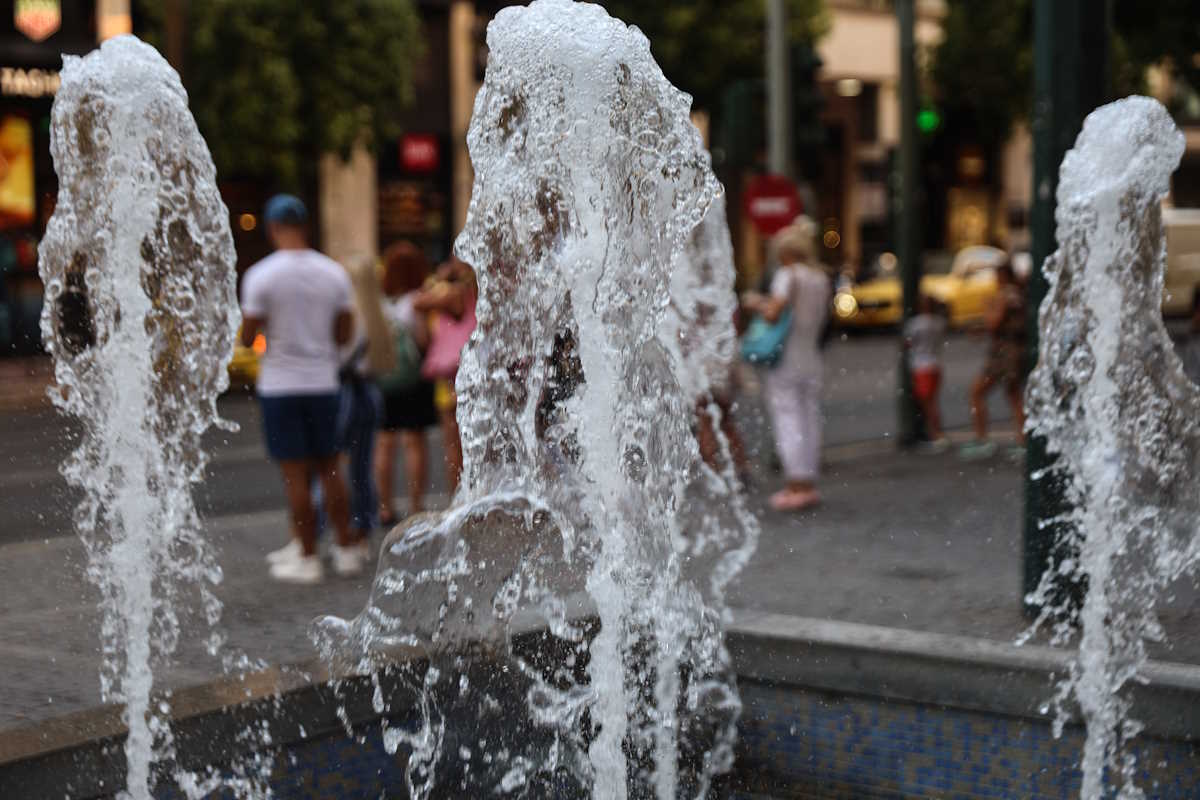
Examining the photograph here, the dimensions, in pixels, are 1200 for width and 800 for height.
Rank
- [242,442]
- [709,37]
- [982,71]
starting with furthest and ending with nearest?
1. [982,71]
2. [709,37]
3. [242,442]

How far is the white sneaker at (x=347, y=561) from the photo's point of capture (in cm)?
790

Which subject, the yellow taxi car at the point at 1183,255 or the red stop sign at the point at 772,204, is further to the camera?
the yellow taxi car at the point at 1183,255

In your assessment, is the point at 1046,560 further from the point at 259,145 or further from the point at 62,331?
the point at 259,145

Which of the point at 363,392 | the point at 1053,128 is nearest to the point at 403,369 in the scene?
the point at 363,392

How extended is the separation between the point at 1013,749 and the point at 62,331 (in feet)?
9.45

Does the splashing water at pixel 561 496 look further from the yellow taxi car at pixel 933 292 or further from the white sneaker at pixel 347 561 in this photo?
the yellow taxi car at pixel 933 292

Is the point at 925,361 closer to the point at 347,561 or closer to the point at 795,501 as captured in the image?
the point at 795,501

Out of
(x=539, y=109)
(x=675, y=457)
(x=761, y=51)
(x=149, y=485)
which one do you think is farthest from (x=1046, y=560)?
(x=761, y=51)

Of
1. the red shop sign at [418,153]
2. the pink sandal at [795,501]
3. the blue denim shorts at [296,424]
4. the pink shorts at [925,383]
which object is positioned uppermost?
the red shop sign at [418,153]

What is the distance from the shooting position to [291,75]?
25953mm

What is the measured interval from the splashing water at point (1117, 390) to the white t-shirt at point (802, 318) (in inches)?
146

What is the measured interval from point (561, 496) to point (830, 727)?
98 centimetres

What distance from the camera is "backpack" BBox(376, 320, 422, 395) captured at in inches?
363

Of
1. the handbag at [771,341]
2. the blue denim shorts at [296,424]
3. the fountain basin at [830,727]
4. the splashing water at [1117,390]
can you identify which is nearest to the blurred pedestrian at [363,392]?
the blue denim shorts at [296,424]
